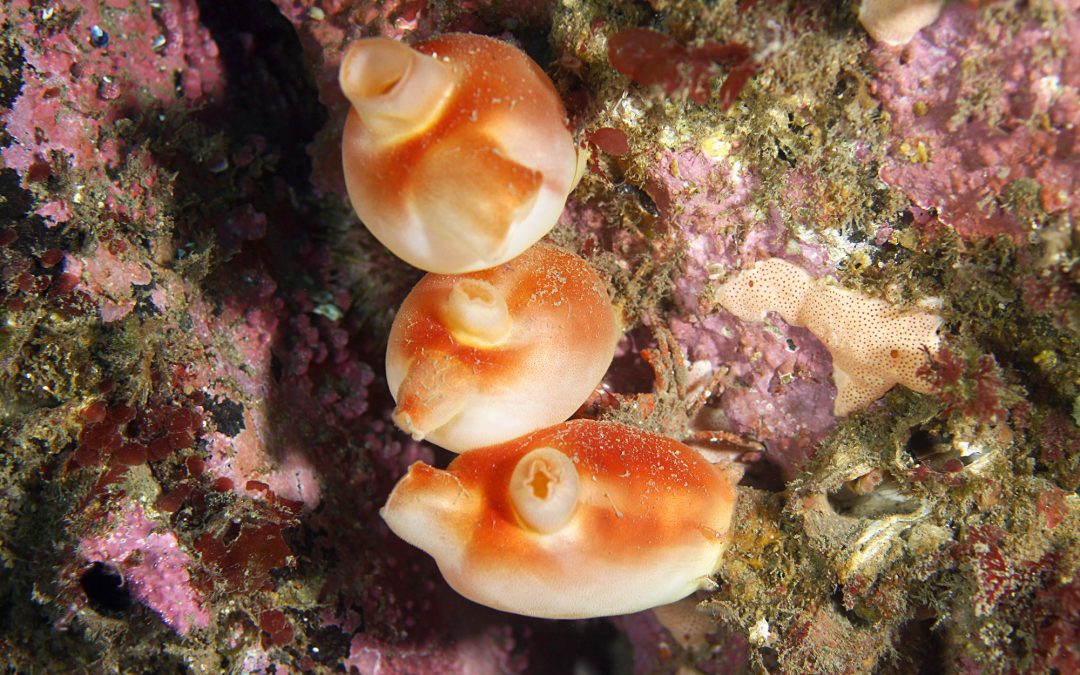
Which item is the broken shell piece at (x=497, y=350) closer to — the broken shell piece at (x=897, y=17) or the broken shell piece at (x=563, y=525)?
the broken shell piece at (x=563, y=525)

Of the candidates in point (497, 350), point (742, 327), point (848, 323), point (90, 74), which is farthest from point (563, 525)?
point (90, 74)

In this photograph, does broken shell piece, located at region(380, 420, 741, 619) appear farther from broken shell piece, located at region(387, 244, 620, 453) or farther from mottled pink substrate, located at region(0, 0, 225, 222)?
mottled pink substrate, located at region(0, 0, 225, 222)

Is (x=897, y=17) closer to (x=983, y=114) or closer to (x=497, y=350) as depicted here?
(x=983, y=114)

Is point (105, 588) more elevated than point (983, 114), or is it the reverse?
point (983, 114)

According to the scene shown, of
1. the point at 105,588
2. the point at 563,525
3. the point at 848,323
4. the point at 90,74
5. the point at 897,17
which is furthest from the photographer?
the point at 90,74

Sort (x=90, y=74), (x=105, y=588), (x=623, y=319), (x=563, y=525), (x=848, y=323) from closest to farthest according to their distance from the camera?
(x=563, y=525), (x=848, y=323), (x=105, y=588), (x=90, y=74), (x=623, y=319)

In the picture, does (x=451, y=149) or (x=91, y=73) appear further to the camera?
(x=91, y=73)

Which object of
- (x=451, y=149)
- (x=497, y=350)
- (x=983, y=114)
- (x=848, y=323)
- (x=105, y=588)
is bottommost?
(x=105, y=588)

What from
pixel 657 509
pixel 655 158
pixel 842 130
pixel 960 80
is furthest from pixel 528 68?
pixel 657 509
